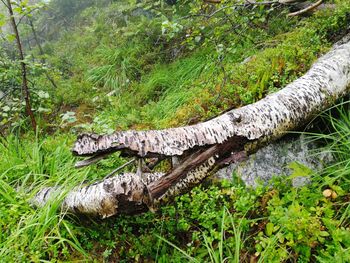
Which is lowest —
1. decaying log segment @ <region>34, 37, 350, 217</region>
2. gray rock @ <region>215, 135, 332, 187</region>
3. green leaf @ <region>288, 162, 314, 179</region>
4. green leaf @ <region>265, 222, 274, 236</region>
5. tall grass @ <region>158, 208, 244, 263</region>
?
tall grass @ <region>158, 208, 244, 263</region>

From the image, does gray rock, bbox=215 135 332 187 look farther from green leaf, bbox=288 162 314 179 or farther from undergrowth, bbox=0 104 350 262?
green leaf, bbox=288 162 314 179

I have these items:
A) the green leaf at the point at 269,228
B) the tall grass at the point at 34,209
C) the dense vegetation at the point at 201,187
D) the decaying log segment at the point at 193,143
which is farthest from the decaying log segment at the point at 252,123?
the tall grass at the point at 34,209

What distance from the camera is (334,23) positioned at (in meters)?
3.83

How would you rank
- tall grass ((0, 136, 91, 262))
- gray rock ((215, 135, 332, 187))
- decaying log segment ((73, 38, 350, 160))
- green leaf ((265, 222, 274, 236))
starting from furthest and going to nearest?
gray rock ((215, 135, 332, 187)) < tall grass ((0, 136, 91, 262)) < green leaf ((265, 222, 274, 236)) < decaying log segment ((73, 38, 350, 160))

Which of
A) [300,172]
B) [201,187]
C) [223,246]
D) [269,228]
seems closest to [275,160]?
[300,172]

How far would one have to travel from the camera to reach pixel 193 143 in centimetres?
218

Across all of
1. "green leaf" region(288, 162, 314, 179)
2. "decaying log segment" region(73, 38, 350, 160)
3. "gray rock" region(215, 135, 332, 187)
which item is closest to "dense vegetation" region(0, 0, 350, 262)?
"green leaf" region(288, 162, 314, 179)

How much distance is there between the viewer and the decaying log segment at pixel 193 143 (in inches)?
82.0

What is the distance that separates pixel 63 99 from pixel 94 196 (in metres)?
4.74

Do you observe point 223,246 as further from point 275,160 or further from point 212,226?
point 275,160

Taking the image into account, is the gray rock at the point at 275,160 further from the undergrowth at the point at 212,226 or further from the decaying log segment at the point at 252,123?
the decaying log segment at the point at 252,123

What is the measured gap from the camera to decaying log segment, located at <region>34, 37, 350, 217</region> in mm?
2084

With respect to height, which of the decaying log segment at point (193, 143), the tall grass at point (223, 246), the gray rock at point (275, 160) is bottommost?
the tall grass at point (223, 246)

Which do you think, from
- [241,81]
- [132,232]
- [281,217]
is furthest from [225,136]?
[241,81]
